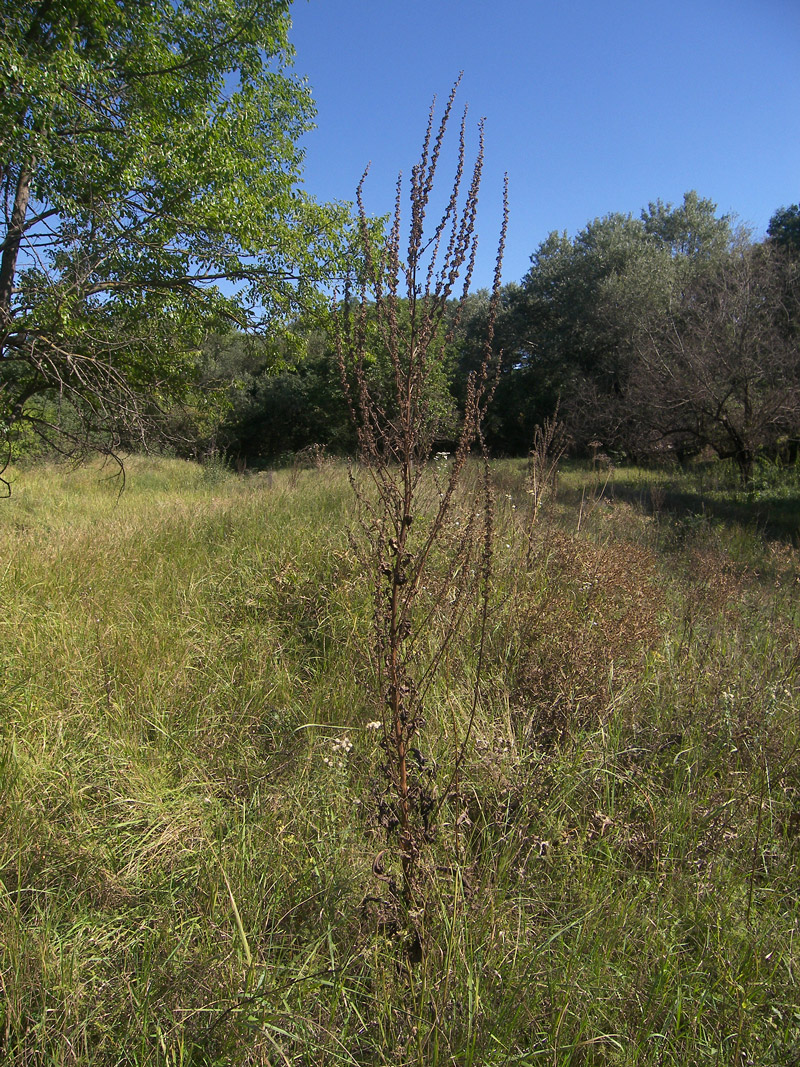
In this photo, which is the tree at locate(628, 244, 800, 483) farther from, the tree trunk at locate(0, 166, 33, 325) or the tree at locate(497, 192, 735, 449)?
the tree trunk at locate(0, 166, 33, 325)

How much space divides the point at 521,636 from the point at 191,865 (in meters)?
2.00

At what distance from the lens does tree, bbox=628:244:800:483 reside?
11.3m

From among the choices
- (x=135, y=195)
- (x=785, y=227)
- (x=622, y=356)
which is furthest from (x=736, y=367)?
(x=785, y=227)

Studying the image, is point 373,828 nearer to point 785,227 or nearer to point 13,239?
point 13,239

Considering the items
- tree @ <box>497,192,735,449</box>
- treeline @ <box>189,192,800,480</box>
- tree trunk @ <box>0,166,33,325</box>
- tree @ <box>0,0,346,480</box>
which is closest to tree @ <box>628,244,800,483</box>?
treeline @ <box>189,192,800,480</box>

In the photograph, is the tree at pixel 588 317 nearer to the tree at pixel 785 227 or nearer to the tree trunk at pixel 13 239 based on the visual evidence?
the tree at pixel 785 227

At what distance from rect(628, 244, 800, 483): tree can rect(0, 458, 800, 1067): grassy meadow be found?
8811 mm

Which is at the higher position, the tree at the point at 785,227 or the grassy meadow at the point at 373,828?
the tree at the point at 785,227

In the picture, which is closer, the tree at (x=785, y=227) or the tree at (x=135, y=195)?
the tree at (x=135, y=195)

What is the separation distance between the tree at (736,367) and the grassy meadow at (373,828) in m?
8.81

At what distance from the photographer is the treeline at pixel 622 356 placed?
452 inches

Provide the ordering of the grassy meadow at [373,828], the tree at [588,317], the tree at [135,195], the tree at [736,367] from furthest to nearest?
the tree at [588,317]
the tree at [736,367]
the tree at [135,195]
the grassy meadow at [373,828]

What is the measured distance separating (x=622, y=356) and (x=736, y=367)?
7445 millimetres

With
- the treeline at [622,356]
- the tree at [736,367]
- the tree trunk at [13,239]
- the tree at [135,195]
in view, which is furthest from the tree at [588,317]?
the tree trunk at [13,239]
